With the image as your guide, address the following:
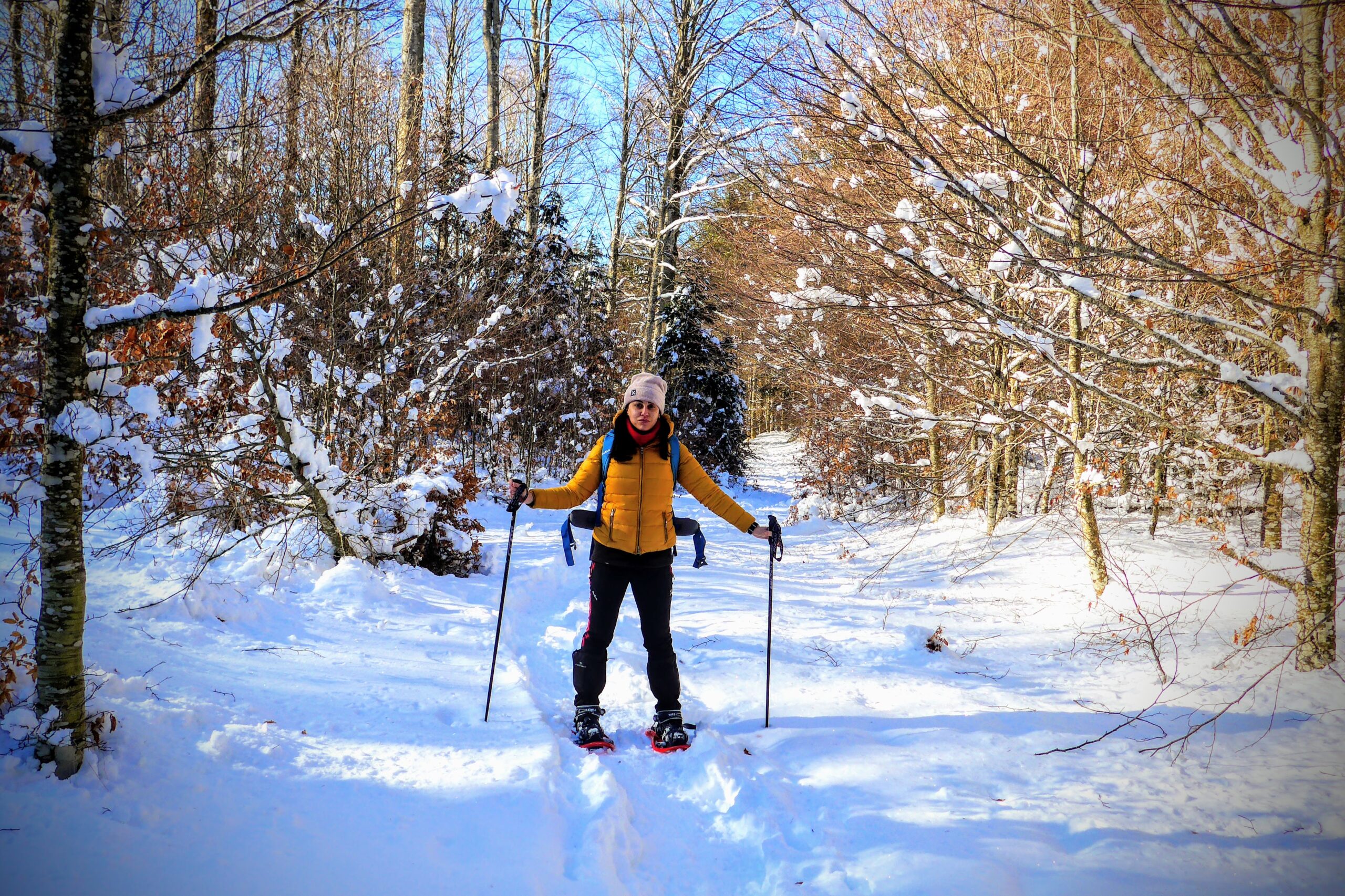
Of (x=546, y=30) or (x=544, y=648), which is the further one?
(x=546, y=30)

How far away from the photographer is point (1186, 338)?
21.3 ft

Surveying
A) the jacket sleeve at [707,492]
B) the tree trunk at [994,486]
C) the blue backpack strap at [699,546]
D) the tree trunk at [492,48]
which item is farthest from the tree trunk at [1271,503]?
the tree trunk at [492,48]

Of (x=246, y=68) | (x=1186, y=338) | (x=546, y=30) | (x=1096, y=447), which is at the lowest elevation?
(x=1096, y=447)

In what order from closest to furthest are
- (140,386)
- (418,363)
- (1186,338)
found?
(140,386) → (1186,338) → (418,363)

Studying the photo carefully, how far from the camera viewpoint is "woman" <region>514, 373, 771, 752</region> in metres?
3.67

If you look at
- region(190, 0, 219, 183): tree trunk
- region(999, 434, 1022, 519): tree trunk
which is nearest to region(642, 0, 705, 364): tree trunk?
region(190, 0, 219, 183): tree trunk

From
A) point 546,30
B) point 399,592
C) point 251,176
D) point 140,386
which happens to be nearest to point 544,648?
point 399,592

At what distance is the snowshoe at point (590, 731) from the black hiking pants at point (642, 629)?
5 centimetres

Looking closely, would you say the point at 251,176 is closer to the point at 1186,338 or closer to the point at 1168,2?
the point at 1168,2

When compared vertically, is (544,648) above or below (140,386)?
below

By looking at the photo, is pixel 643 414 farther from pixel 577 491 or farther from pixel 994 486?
pixel 994 486

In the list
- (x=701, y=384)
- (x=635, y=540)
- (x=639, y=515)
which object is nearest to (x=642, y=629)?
(x=635, y=540)

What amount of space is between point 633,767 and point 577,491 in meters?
1.51

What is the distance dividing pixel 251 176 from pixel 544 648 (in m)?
4.56
